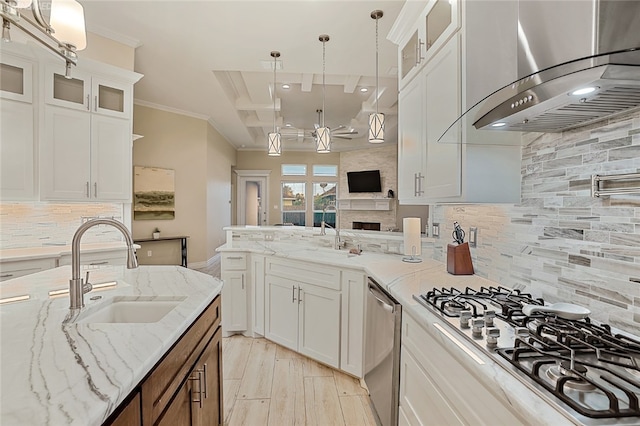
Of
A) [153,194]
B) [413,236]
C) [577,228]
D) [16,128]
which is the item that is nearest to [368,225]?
[153,194]

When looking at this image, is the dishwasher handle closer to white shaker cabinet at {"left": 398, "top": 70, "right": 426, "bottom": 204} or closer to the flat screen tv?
white shaker cabinet at {"left": 398, "top": 70, "right": 426, "bottom": 204}

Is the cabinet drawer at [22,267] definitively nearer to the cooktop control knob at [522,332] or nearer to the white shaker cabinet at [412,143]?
the white shaker cabinet at [412,143]

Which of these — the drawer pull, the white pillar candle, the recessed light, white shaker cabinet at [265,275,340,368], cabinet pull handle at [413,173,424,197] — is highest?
the recessed light

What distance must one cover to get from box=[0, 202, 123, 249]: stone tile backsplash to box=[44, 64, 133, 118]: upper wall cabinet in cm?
107

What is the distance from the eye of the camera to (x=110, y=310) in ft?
4.52

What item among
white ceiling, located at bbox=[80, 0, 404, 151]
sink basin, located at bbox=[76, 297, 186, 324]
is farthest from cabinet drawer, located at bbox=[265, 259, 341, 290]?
white ceiling, located at bbox=[80, 0, 404, 151]

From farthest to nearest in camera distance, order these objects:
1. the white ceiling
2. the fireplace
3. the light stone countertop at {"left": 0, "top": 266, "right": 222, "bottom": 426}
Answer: the fireplace < the white ceiling < the light stone countertop at {"left": 0, "top": 266, "right": 222, "bottom": 426}

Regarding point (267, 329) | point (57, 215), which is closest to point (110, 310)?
point (267, 329)

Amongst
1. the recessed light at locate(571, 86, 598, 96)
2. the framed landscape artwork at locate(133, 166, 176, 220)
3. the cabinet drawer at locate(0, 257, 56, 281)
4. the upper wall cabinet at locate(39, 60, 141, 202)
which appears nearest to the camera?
the recessed light at locate(571, 86, 598, 96)

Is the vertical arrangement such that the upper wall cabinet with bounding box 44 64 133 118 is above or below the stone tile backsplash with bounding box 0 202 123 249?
above

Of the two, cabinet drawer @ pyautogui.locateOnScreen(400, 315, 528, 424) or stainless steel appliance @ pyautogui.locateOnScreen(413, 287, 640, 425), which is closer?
stainless steel appliance @ pyautogui.locateOnScreen(413, 287, 640, 425)

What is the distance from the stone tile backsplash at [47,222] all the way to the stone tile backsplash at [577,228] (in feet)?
13.0

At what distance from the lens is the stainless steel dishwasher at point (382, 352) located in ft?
5.36

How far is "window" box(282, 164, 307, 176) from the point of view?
9.69 meters
